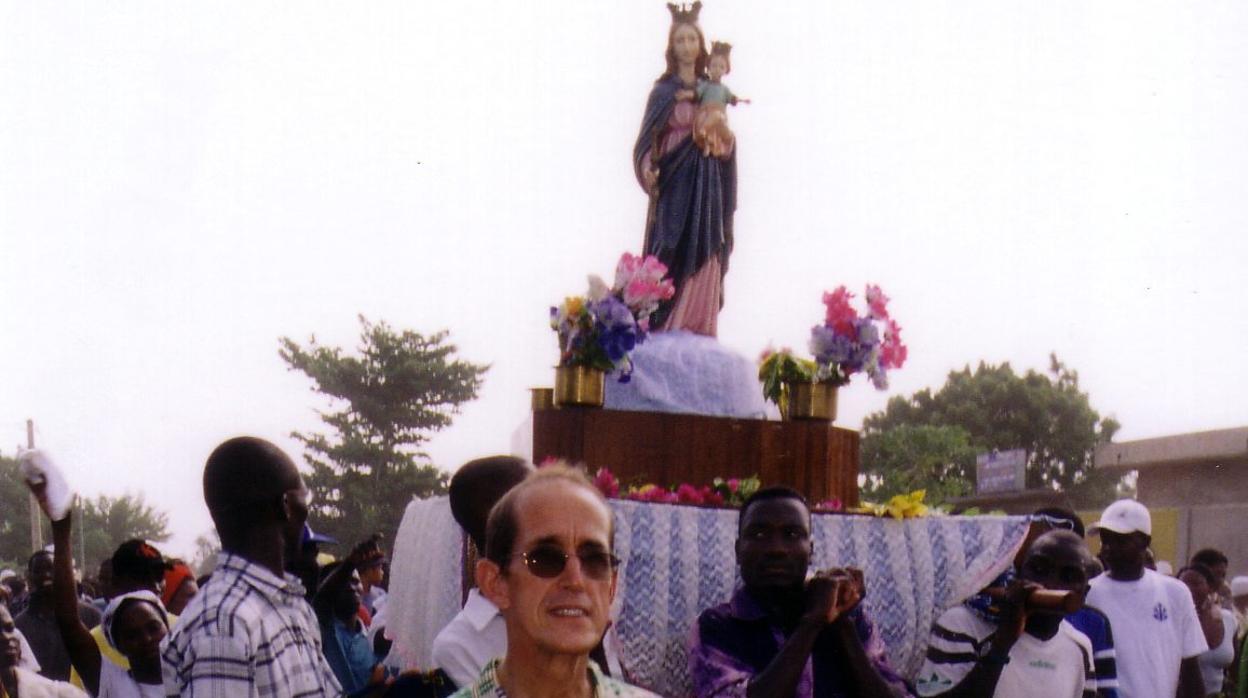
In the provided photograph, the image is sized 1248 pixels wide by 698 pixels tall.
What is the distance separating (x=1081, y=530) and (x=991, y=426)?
40.1 metres

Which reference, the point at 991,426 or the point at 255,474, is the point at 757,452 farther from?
the point at 991,426

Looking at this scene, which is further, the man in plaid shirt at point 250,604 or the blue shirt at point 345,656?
the blue shirt at point 345,656

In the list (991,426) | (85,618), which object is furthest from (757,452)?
(991,426)

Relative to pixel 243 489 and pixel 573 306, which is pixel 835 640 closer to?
pixel 243 489

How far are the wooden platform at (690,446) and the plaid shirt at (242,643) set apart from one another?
501 centimetres

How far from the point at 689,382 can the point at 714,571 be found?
5035mm

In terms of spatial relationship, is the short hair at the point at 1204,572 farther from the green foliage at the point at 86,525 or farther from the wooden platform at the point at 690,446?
the green foliage at the point at 86,525

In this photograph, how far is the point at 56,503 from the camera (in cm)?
432

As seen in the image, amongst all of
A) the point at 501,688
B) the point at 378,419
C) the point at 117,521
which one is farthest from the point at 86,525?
the point at 501,688

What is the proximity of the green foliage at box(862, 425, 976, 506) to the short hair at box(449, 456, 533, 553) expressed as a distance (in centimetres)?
3677

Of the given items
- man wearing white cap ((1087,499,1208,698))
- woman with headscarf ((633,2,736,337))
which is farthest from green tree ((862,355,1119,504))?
man wearing white cap ((1087,499,1208,698))

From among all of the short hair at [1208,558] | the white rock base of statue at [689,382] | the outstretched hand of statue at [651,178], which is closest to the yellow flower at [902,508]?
the white rock base of statue at [689,382]

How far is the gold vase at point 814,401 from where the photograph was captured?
8.85m

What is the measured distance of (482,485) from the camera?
12.5 feet
